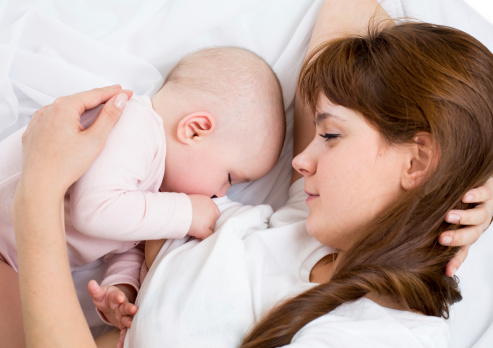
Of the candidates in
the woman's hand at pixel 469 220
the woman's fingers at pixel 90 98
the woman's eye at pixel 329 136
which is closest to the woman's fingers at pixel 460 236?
the woman's hand at pixel 469 220

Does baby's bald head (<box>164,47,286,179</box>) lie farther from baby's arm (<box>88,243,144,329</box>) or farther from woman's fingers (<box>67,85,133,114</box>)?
baby's arm (<box>88,243,144,329</box>)

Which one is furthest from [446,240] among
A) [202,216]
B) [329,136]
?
[202,216]

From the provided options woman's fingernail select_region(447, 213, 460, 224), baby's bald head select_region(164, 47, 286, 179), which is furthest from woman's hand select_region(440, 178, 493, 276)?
baby's bald head select_region(164, 47, 286, 179)

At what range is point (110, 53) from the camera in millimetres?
1701

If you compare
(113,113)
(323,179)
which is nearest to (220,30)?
(113,113)

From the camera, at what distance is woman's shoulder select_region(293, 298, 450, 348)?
1.04 meters

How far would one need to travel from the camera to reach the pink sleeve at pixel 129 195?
4.07 ft

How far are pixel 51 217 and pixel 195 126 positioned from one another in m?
0.49

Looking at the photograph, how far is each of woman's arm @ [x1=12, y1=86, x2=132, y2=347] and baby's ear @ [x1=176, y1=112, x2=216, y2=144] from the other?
0.75 ft

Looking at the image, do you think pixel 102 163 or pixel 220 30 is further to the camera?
pixel 220 30

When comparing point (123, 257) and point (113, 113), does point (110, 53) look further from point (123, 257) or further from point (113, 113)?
point (123, 257)

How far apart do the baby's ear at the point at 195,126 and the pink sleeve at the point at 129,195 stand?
0.20 feet

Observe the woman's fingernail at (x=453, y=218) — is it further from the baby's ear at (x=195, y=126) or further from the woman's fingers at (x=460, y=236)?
the baby's ear at (x=195, y=126)

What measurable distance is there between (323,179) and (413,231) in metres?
0.24
